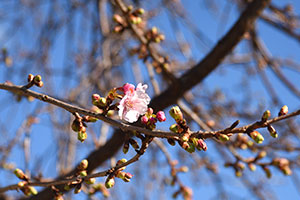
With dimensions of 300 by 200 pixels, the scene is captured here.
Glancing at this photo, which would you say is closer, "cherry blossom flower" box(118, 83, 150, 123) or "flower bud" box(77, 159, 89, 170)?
"cherry blossom flower" box(118, 83, 150, 123)

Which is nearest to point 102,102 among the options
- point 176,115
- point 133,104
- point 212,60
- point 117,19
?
point 133,104

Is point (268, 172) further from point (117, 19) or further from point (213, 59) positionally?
point (117, 19)

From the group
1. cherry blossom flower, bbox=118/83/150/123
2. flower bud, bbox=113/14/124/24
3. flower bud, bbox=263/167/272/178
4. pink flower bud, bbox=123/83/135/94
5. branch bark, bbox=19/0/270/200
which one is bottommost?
flower bud, bbox=263/167/272/178

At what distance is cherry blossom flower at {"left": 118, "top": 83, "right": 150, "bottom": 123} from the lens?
50.5 inches

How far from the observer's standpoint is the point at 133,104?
1.29m

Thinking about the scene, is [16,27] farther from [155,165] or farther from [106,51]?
[155,165]

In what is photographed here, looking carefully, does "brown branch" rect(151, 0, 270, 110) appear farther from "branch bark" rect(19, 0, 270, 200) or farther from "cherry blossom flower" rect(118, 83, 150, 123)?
"cherry blossom flower" rect(118, 83, 150, 123)

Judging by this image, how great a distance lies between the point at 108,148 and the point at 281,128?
100 inches

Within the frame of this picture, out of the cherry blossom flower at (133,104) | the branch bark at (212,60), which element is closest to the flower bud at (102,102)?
the cherry blossom flower at (133,104)

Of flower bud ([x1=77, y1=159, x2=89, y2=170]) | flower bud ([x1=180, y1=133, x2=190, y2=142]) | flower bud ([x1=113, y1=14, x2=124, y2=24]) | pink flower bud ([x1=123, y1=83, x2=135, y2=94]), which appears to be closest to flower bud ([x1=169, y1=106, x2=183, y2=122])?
flower bud ([x1=180, y1=133, x2=190, y2=142])

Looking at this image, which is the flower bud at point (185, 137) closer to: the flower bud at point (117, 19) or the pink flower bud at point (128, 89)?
the pink flower bud at point (128, 89)

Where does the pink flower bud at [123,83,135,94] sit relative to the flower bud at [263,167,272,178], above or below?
above

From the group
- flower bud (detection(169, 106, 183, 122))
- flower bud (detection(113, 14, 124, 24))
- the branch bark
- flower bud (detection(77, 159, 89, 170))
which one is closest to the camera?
flower bud (detection(169, 106, 183, 122))

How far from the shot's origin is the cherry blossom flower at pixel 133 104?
1.28 meters
